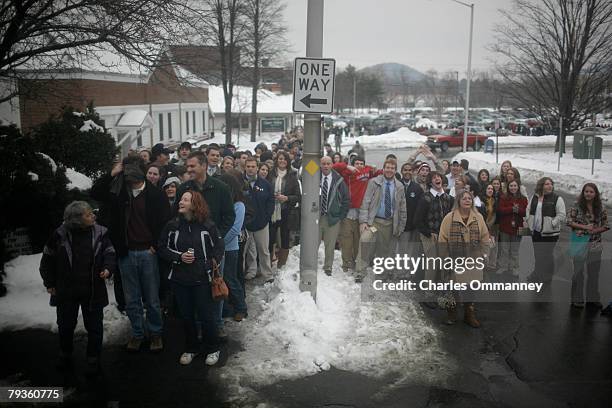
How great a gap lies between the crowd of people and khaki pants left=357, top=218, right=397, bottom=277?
24 millimetres

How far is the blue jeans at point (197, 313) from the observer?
220 inches

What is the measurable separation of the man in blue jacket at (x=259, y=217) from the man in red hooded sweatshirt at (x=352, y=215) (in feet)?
4.51

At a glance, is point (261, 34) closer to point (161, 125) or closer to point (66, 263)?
point (161, 125)

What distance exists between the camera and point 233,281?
6633mm

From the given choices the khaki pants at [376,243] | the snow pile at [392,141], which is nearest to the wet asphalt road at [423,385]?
the khaki pants at [376,243]

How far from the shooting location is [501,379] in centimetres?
538

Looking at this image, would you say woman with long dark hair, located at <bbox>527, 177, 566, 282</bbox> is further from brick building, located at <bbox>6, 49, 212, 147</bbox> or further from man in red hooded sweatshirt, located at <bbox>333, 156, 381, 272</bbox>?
brick building, located at <bbox>6, 49, 212, 147</bbox>

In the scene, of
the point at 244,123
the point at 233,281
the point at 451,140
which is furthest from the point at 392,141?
the point at 233,281

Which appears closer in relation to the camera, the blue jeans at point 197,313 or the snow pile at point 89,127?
the blue jeans at point 197,313

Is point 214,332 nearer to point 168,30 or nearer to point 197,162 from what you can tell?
point 197,162

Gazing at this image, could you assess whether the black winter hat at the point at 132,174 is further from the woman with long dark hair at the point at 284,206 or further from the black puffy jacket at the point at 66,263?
the woman with long dark hair at the point at 284,206

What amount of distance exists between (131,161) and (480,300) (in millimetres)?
5520

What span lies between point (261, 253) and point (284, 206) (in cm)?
98

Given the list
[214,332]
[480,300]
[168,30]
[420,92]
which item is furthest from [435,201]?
[420,92]
